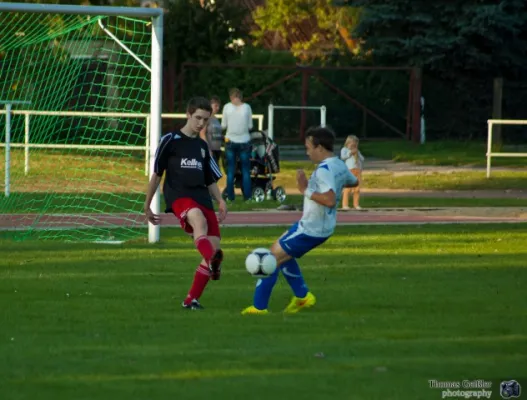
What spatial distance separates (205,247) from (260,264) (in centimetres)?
60

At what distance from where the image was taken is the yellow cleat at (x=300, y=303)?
11.1 meters

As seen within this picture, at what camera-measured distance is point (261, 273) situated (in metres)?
10.6

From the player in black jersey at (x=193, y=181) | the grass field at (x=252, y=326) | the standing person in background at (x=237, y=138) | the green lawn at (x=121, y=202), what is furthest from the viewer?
the standing person in background at (x=237, y=138)

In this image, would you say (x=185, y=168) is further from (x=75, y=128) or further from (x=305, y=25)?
(x=305, y=25)

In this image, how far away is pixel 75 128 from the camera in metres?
22.7

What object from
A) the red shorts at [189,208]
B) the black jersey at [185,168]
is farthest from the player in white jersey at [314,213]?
the black jersey at [185,168]

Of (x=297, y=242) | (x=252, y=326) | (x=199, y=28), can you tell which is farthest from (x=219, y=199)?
(x=199, y=28)

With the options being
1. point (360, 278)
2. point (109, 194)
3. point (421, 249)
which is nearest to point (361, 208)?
point (109, 194)

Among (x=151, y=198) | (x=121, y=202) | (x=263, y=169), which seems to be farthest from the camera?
(x=263, y=169)

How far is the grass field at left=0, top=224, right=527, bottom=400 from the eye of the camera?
793 centimetres

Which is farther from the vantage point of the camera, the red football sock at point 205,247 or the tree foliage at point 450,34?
the tree foliage at point 450,34

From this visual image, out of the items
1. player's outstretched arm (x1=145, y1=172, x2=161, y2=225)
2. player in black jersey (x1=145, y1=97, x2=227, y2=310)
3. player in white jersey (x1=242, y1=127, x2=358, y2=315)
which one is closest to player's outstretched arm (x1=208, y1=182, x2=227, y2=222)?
player in black jersey (x1=145, y1=97, x2=227, y2=310)

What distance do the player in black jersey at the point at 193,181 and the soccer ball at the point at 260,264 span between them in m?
0.54

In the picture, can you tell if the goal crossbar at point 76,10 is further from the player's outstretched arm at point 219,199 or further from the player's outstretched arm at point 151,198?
the player's outstretched arm at point 219,199
